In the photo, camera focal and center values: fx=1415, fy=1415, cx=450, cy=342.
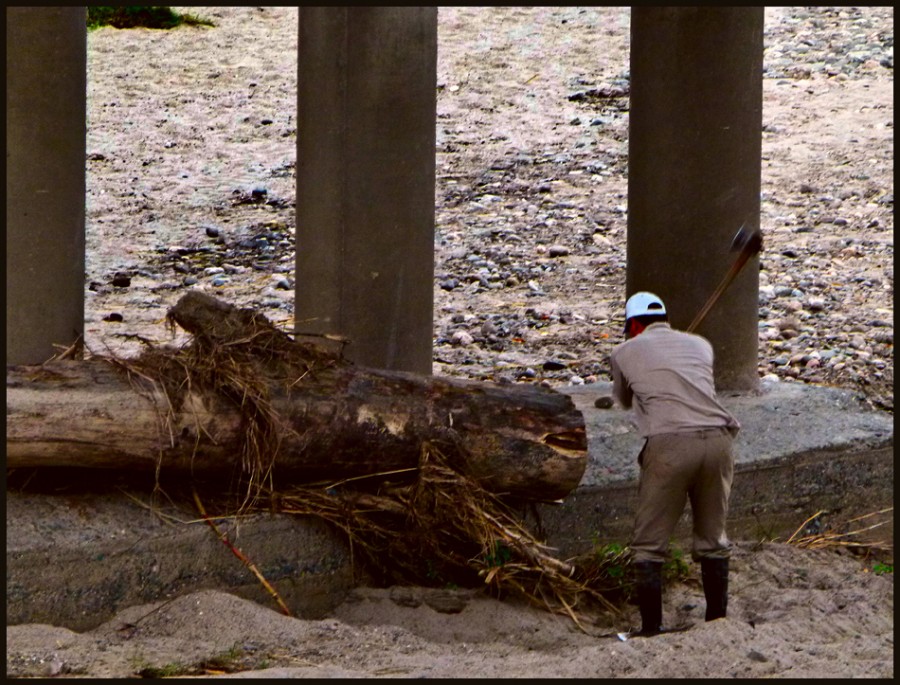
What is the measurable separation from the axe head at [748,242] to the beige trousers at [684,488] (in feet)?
5.03

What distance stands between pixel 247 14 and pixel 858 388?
1187cm

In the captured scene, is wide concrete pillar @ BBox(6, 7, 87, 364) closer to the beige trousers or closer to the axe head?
the beige trousers

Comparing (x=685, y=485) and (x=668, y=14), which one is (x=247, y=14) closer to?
(x=668, y=14)

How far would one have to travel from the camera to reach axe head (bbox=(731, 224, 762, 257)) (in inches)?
293

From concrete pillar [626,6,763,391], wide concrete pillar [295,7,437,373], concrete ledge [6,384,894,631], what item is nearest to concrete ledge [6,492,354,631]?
concrete ledge [6,384,894,631]

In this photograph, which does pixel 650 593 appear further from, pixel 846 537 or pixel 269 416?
pixel 846 537

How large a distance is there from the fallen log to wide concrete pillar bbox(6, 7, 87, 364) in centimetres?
135

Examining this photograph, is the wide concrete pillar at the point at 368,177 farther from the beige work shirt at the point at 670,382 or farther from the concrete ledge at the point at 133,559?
the beige work shirt at the point at 670,382

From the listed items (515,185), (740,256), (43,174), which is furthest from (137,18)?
(740,256)

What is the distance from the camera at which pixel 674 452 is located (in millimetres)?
6152

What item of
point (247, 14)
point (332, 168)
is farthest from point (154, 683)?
point (247, 14)

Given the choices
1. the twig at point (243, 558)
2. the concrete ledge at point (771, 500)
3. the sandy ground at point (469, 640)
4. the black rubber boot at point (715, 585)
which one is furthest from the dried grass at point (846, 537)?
the twig at point (243, 558)

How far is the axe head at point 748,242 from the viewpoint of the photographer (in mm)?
7445

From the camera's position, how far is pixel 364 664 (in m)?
5.50
